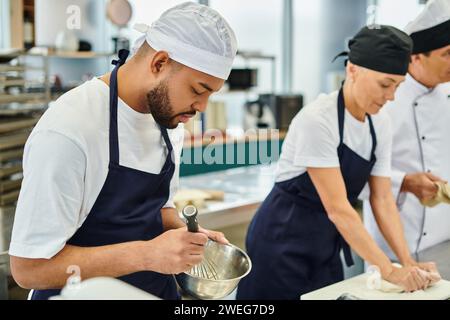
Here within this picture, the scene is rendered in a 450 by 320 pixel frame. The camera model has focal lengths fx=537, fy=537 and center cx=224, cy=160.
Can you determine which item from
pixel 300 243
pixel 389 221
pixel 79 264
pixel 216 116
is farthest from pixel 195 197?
pixel 216 116

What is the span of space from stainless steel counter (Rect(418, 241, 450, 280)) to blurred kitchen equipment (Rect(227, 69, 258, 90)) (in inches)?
94.5

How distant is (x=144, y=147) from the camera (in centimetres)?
114

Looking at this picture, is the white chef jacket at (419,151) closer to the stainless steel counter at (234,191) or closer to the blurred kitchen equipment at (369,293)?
the blurred kitchen equipment at (369,293)

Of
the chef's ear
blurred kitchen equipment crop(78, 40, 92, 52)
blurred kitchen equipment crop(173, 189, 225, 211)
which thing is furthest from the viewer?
blurred kitchen equipment crop(78, 40, 92, 52)

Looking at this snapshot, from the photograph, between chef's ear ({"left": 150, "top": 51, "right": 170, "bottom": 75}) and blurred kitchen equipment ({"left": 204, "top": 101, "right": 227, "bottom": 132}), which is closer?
chef's ear ({"left": 150, "top": 51, "right": 170, "bottom": 75})

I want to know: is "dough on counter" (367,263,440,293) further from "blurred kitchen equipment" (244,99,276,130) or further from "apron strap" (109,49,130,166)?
"blurred kitchen equipment" (244,99,276,130)

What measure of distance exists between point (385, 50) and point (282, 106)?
247 cm

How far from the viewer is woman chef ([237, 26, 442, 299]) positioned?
55.7 inches

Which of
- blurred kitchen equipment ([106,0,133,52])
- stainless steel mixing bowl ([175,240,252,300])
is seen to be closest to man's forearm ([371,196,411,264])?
stainless steel mixing bowl ([175,240,252,300])

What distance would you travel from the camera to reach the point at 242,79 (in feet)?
12.7

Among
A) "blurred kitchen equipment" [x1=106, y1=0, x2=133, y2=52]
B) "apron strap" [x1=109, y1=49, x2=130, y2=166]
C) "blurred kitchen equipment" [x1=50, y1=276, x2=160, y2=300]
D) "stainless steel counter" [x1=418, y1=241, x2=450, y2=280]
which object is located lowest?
"stainless steel counter" [x1=418, y1=241, x2=450, y2=280]
